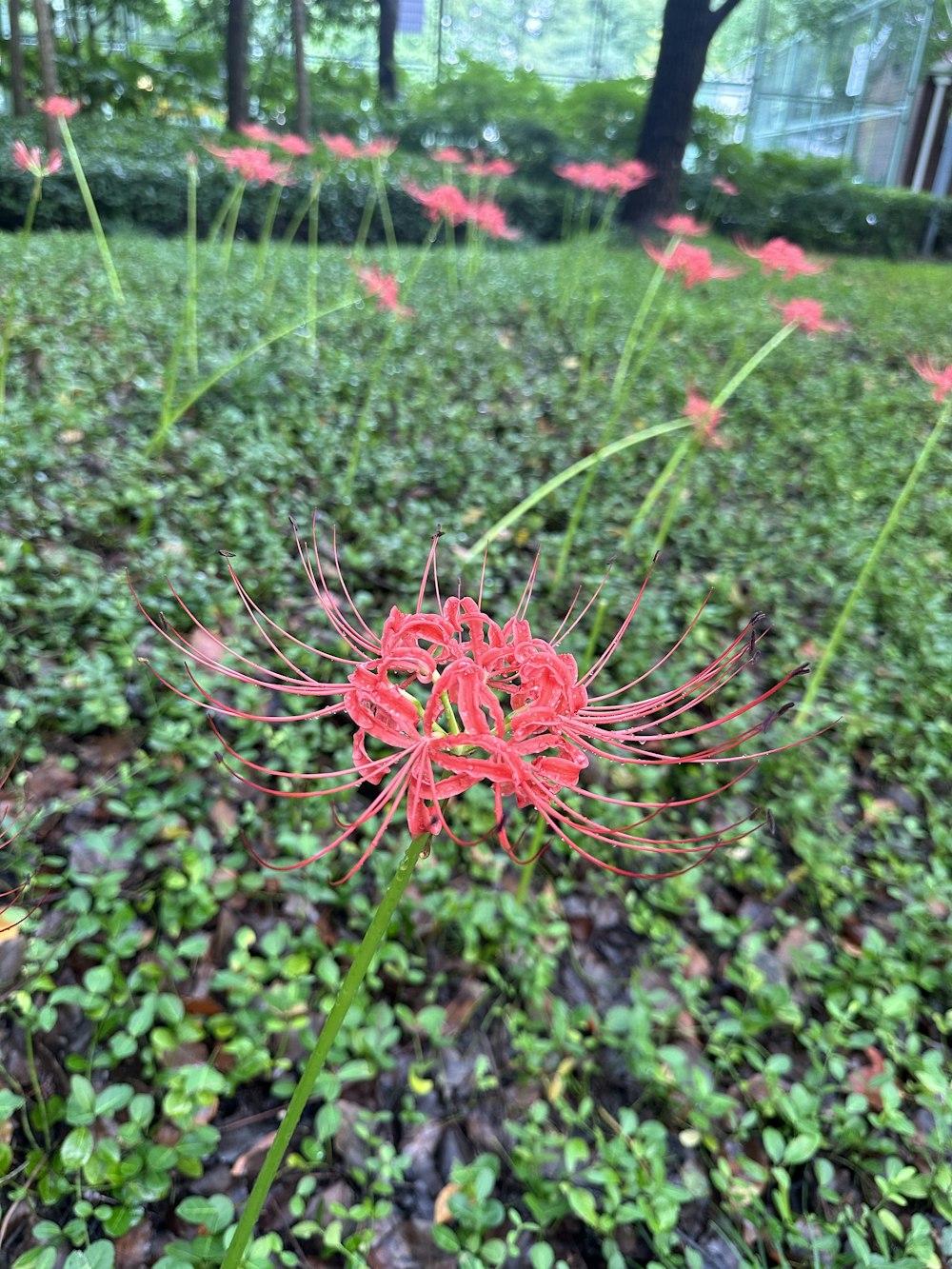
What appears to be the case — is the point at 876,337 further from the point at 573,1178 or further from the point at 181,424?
the point at 573,1178

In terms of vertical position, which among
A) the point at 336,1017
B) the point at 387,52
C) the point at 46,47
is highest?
the point at 387,52

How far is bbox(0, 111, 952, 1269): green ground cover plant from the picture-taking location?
1.24 meters

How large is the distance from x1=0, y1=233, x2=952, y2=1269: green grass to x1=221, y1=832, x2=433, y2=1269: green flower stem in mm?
348

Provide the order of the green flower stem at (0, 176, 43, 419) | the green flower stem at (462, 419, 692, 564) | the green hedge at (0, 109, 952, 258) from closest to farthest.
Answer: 1. the green flower stem at (462, 419, 692, 564)
2. the green flower stem at (0, 176, 43, 419)
3. the green hedge at (0, 109, 952, 258)

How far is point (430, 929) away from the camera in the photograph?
1648 mm

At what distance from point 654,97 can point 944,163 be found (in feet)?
31.4

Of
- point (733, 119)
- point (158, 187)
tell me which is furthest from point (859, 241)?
point (158, 187)

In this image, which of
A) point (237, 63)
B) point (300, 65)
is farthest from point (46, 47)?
point (237, 63)

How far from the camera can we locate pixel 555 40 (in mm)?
23250

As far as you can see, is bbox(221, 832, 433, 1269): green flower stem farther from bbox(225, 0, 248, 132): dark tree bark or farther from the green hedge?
bbox(225, 0, 248, 132): dark tree bark

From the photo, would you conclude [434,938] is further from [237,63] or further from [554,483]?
[237,63]

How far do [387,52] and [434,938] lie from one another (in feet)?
44.8

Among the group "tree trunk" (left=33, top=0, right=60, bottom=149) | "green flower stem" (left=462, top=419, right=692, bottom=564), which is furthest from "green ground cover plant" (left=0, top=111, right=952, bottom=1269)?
"tree trunk" (left=33, top=0, right=60, bottom=149)

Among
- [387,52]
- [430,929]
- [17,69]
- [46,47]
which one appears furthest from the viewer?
[387,52]
